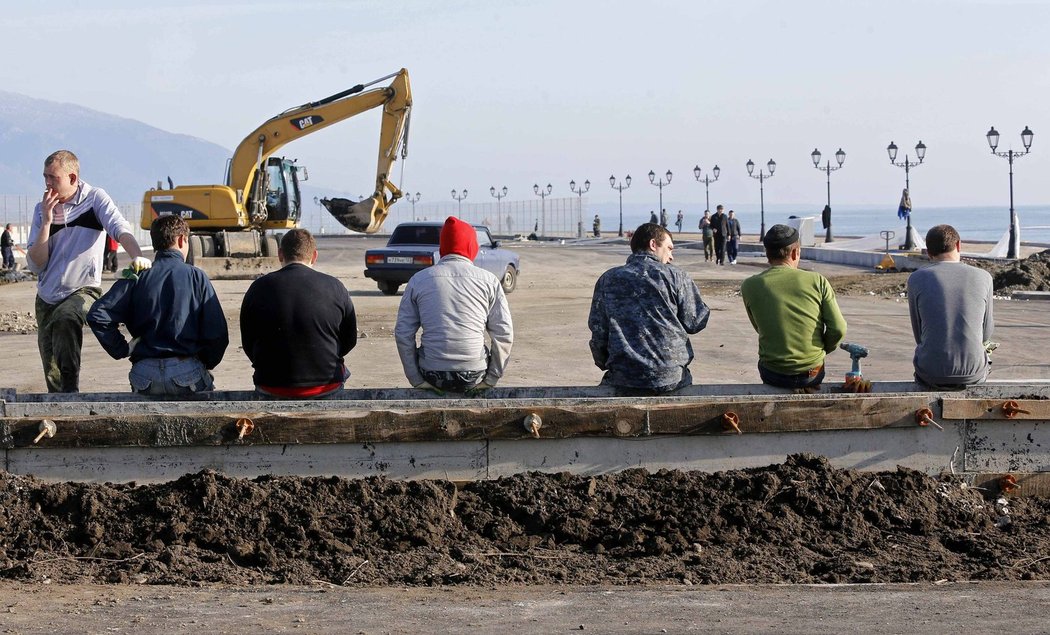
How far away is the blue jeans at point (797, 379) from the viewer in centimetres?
759

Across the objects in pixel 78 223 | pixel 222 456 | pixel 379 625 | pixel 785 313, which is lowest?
pixel 379 625

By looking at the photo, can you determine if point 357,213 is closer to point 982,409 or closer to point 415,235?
point 415,235

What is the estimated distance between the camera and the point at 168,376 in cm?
727

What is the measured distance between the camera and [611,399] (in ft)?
23.5

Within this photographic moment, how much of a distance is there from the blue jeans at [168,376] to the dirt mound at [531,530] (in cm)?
68

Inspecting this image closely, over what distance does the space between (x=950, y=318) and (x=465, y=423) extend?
2.96 m

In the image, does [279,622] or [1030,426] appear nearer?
[279,622]

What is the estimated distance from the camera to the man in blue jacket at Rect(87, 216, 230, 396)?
23.2 ft

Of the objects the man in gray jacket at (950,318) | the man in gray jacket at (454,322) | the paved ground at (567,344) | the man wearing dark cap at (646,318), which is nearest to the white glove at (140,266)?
the man in gray jacket at (454,322)

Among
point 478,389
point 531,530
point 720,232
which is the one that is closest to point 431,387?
point 478,389


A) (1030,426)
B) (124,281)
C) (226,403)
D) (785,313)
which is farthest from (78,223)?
(1030,426)

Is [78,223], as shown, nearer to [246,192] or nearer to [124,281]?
[124,281]

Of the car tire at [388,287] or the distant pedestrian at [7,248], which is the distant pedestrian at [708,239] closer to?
the car tire at [388,287]

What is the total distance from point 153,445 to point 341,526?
1208 millimetres
